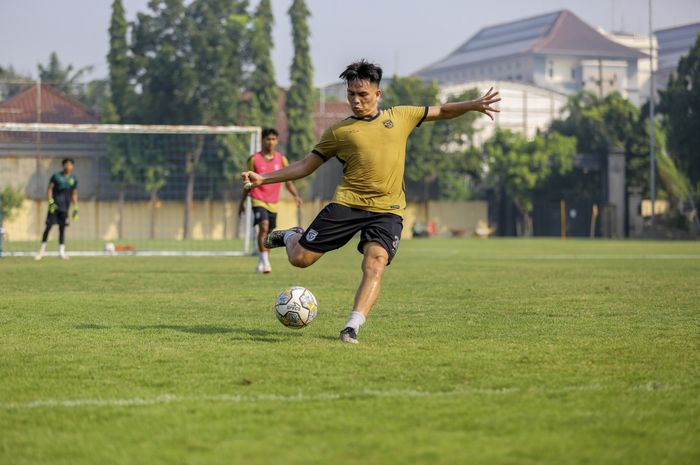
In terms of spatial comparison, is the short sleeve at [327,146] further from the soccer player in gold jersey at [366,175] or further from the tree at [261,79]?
the tree at [261,79]

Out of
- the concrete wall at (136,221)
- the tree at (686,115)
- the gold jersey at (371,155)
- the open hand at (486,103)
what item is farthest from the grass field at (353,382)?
the tree at (686,115)

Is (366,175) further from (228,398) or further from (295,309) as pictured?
(228,398)

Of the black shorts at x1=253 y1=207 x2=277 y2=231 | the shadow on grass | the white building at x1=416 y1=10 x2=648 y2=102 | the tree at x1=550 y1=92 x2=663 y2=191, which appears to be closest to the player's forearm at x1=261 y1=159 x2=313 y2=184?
the shadow on grass

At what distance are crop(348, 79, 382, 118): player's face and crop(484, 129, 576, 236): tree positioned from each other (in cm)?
5544

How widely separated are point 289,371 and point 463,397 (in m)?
1.36

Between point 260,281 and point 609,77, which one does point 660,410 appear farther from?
point 609,77

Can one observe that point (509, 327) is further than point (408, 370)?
Yes

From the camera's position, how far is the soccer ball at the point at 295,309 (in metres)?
8.91

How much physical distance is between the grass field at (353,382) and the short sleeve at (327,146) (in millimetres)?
1466

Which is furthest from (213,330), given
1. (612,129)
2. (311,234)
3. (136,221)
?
(612,129)

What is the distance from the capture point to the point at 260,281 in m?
16.3

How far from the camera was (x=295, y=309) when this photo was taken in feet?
29.2

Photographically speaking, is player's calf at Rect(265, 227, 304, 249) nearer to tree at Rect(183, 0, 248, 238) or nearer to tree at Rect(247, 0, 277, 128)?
tree at Rect(183, 0, 248, 238)

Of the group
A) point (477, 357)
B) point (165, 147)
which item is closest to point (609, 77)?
point (165, 147)
